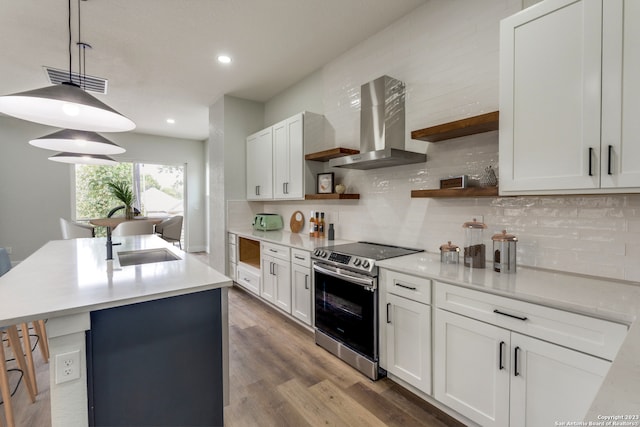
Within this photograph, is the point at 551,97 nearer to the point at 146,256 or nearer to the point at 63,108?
the point at 63,108

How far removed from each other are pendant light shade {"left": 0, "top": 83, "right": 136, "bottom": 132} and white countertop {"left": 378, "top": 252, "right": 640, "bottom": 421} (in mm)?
1948

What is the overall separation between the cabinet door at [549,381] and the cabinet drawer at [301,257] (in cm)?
176

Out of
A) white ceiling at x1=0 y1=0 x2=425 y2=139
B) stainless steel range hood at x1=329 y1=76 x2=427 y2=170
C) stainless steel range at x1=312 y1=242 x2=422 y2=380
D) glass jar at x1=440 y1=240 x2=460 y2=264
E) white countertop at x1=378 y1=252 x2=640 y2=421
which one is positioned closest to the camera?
white countertop at x1=378 y1=252 x2=640 y2=421

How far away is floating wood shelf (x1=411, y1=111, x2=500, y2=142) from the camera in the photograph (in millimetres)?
1831

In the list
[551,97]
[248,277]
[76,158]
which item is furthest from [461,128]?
[76,158]

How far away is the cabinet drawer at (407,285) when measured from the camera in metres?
1.85

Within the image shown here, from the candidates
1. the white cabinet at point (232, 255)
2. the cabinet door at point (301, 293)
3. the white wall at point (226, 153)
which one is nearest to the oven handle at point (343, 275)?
the cabinet door at point (301, 293)

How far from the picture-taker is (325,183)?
349cm

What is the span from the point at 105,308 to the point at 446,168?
2.37 m

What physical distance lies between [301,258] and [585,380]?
216 centimetres

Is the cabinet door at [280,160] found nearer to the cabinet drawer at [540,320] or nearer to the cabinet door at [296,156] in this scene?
the cabinet door at [296,156]

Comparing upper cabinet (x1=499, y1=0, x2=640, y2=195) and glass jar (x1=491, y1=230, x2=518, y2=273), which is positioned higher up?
upper cabinet (x1=499, y1=0, x2=640, y2=195)

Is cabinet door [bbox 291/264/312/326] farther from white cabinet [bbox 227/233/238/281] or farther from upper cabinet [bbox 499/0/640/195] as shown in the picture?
upper cabinet [bbox 499/0/640/195]

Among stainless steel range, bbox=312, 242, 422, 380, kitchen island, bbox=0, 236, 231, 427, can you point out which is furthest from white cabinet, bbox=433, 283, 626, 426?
kitchen island, bbox=0, 236, 231, 427
